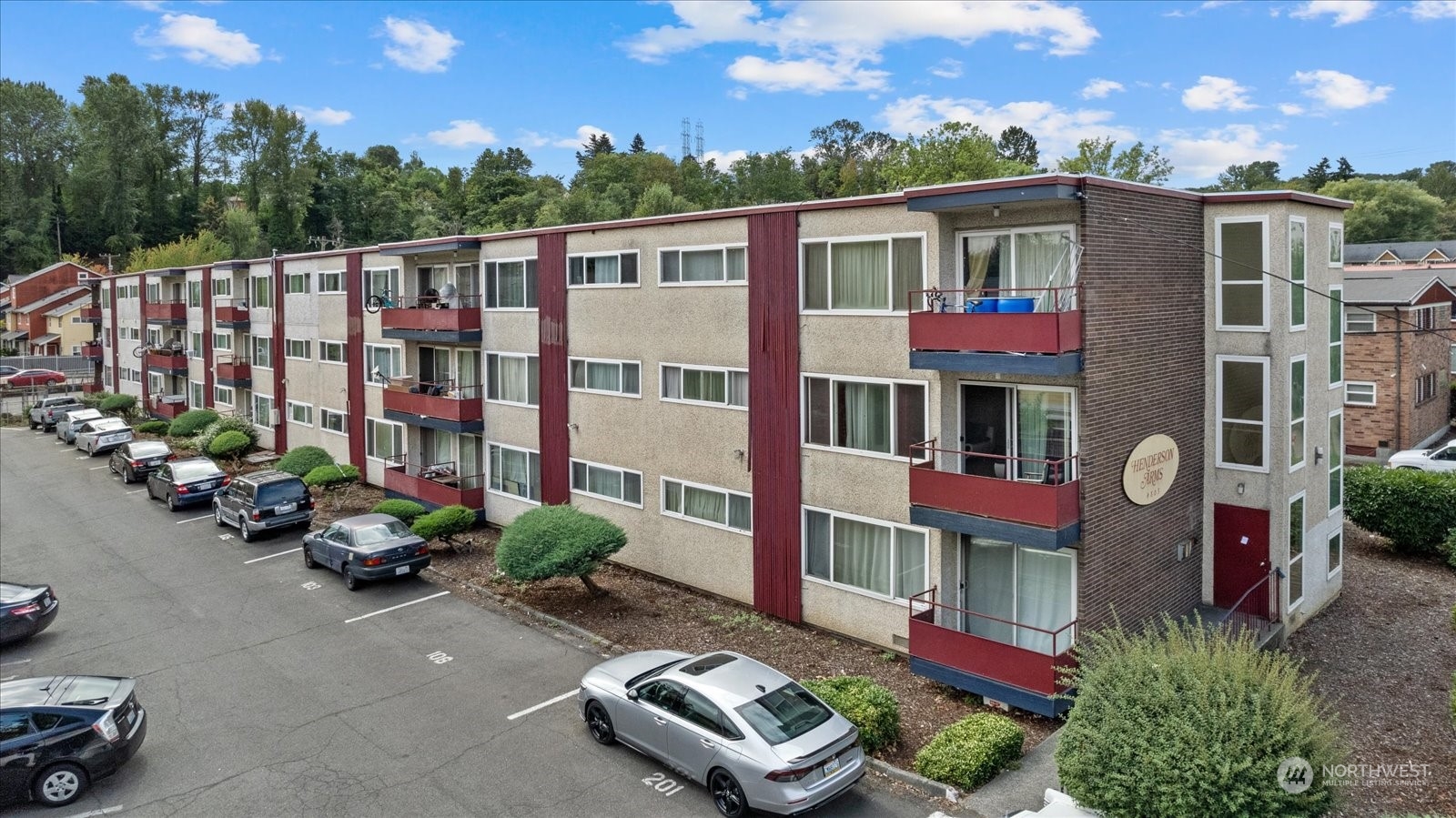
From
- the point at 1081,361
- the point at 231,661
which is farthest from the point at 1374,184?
the point at 231,661

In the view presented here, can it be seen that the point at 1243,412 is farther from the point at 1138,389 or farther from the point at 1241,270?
the point at 1138,389

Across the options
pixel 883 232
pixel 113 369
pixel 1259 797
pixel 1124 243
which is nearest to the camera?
pixel 1259 797

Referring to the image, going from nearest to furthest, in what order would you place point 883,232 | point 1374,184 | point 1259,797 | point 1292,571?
point 1259,797 < point 883,232 < point 1292,571 < point 1374,184

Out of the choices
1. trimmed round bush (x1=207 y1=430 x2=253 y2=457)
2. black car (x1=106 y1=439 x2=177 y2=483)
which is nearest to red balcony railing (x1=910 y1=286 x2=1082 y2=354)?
trimmed round bush (x1=207 y1=430 x2=253 y2=457)

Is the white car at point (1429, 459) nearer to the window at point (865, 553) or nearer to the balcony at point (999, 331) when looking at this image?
the window at point (865, 553)

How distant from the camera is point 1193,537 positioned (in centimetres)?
1616

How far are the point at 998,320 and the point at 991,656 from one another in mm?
4849

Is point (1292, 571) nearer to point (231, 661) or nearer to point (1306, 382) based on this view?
point (1306, 382)

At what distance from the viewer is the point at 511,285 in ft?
80.2

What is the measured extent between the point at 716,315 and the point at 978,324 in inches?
256

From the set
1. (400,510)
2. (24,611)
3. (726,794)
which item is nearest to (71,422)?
(400,510)

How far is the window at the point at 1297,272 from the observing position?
51.6ft

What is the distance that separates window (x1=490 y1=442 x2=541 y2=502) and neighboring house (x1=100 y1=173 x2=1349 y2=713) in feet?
2.47

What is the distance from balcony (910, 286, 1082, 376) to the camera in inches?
502
